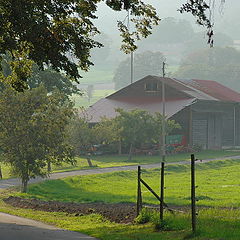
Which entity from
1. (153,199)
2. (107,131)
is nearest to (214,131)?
(107,131)

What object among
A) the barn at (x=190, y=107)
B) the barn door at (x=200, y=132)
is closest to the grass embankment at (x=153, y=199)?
the barn at (x=190, y=107)

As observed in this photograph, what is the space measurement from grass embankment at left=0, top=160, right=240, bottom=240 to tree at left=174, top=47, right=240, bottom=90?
380 ft

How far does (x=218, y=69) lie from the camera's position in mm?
174125

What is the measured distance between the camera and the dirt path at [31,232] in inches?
591

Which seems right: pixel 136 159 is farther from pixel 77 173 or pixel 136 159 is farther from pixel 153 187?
pixel 153 187

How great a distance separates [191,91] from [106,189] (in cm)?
4206

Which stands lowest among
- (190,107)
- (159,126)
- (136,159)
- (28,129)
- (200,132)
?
(136,159)

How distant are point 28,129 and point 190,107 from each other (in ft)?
137

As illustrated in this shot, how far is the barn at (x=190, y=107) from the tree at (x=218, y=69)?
85.7 meters

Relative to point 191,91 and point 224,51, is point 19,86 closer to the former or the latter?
point 191,91

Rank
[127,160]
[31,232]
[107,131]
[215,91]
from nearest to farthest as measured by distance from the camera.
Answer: [31,232] → [107,131] → [127,160] → [215,91]

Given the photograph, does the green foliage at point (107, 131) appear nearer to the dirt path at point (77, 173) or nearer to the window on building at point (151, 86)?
the dirt path at point (77, 173)

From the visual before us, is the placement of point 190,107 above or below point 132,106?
below

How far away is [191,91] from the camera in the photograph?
76.4 meters
